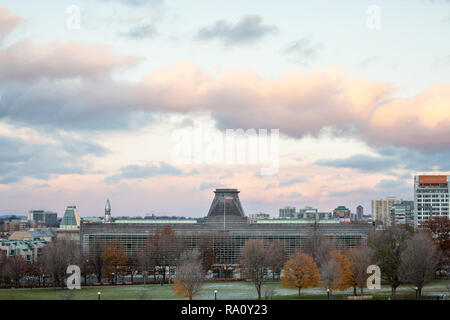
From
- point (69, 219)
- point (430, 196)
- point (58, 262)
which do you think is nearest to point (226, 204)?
point (58, 262)

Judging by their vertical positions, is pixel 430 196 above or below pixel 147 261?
above

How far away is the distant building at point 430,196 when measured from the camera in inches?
6722

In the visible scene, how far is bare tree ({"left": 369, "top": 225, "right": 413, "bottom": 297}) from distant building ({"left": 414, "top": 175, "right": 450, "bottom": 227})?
121 meters

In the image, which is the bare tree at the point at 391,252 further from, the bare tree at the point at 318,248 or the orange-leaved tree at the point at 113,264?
the orange-leaved tree at the point at 113,264

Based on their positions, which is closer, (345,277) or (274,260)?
(345,277)

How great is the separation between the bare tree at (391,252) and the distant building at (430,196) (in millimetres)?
121123

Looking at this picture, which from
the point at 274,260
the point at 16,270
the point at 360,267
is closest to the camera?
the point at 360,267

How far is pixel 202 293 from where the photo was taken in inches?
2127

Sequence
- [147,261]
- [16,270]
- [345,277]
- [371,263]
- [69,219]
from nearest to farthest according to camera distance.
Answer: [345,277]
[371,263]
[16,270]
[147,261]
[69,219]

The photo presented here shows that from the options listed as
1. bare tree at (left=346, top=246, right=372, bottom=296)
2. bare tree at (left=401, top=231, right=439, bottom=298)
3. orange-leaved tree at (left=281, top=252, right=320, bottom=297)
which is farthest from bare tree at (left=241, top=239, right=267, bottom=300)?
bare tree at (left=401, top=231, right=439, bottom=298)

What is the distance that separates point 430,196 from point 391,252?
12783 cm

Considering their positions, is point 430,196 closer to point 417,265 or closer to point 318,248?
point 318,248

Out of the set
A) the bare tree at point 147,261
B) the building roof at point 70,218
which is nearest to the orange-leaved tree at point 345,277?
the bare tree at point 147,261
